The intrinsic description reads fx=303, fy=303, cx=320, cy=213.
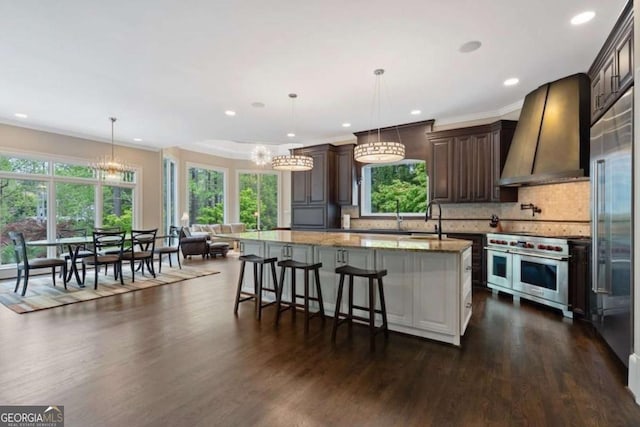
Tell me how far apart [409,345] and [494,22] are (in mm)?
3018

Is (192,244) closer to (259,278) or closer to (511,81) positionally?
(259,278)

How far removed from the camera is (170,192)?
8945 mm

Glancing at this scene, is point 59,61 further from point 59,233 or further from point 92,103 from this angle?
point 59,233

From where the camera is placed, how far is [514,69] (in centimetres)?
365

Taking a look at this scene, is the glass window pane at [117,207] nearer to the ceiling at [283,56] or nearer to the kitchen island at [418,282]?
the ceiling at [283,56]

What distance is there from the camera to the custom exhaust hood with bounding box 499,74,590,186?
3.65 m

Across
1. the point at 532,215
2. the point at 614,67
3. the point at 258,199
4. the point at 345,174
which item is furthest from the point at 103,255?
the point at 614,67

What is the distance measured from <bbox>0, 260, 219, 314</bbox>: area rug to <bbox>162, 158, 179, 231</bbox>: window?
244cm

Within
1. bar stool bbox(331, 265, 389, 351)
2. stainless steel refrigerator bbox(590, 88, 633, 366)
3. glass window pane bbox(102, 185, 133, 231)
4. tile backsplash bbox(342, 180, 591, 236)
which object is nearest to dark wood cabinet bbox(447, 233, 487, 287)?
tile backsplash bbox(342, 180, 591, 236)

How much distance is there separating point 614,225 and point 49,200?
8.72 m

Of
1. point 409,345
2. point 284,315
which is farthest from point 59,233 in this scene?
point 409,345

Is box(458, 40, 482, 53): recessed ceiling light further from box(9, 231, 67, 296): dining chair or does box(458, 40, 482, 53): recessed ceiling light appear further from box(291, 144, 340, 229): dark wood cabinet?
box(9, 231, 67, 296): dining chair

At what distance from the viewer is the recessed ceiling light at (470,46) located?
303 cm

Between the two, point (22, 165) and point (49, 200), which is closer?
point (22, 165)
